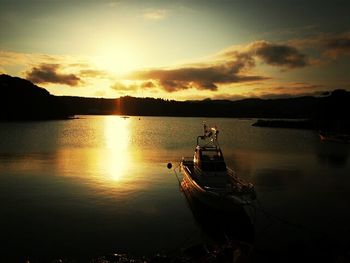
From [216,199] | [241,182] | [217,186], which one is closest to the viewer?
[216,199]

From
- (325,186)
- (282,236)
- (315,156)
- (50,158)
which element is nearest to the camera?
(282,236)

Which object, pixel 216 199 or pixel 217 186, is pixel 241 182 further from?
pixel 216 199

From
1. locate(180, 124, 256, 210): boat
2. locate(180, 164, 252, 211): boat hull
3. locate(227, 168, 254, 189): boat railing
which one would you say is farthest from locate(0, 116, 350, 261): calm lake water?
locate(227, 168, 254, 189): boat railing

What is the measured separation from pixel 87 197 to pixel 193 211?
36.5 ft

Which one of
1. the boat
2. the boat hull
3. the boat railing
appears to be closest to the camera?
the boat hull

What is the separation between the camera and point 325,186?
40469 millimetres

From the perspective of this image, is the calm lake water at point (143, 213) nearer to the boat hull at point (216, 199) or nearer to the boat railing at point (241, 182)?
the boat hull at point (216, 199)

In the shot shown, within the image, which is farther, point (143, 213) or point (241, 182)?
point (241, 182)

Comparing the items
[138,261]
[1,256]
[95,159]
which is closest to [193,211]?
[138,261]

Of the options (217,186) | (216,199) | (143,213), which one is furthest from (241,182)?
(143,213)

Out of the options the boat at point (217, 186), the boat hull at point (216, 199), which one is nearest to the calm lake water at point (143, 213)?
Result: the boat hull at point (216, 199)

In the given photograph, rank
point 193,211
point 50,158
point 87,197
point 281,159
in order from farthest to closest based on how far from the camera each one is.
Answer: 1. point 281,159
2. point 50,158
3. point 87,197
4. point 193,211

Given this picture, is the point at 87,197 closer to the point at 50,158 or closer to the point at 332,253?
the point at 332,253

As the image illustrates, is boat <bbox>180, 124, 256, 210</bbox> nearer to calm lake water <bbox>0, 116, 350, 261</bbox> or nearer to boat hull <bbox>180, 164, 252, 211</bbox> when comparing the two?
boat hull <bbox>180, 164, 252, 211</bbox>
